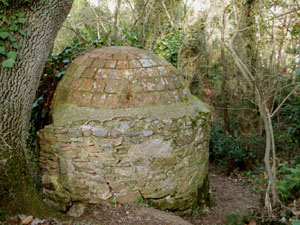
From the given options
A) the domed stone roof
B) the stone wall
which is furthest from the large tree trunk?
the domed stone roof

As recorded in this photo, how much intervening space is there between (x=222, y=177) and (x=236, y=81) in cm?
433

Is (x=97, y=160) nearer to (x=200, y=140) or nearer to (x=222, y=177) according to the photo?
(x=200, y=140)

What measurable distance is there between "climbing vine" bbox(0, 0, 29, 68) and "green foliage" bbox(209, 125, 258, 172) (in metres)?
7.25

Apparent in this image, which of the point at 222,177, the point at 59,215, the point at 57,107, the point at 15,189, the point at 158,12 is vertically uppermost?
the point at 158,12

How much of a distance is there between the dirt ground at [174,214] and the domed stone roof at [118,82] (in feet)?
5.27

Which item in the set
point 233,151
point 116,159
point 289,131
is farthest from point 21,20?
point 289,131

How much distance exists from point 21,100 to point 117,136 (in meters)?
1.41

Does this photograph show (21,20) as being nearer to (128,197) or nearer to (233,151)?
(128,197)

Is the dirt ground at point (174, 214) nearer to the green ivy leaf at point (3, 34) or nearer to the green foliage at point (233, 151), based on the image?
the green foliage at point (233, 151)

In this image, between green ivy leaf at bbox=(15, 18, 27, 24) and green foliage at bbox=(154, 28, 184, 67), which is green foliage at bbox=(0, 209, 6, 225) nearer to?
green ivy leaf at bbox=(15, 18, 27, 24)

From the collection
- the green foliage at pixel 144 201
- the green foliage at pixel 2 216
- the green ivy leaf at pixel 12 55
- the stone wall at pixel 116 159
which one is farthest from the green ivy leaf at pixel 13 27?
the green foliage at pixel 144 201

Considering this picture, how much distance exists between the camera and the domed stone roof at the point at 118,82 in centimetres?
409

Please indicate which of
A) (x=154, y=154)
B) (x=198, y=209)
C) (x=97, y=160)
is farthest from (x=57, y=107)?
(x=198, y=209)

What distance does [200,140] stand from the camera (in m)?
4.69
